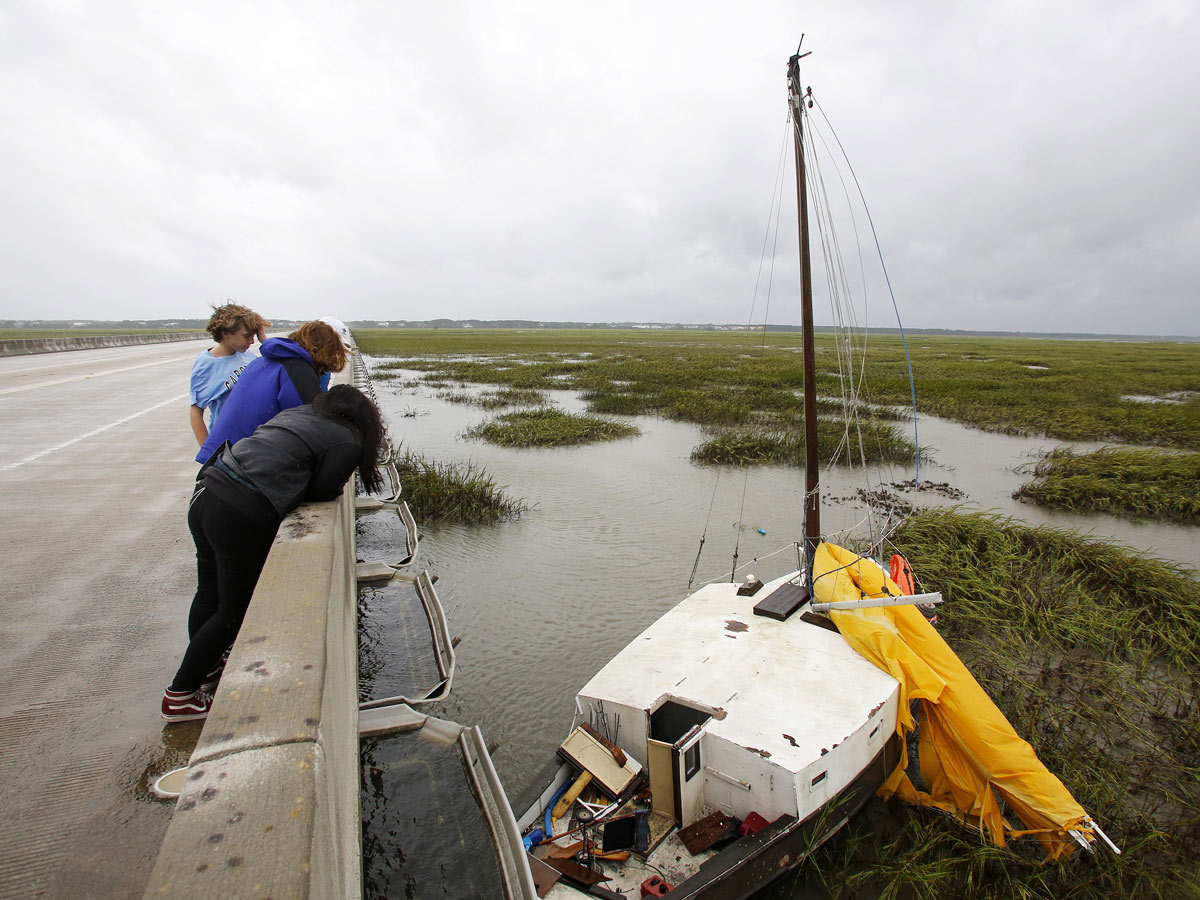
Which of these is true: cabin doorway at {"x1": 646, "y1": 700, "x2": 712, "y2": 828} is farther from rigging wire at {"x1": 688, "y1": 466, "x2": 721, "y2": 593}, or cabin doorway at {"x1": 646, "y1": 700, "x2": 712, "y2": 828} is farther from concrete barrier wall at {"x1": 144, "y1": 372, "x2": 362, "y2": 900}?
rigging wire at {"x1": 688, "y1": 466, "x2": 721, "y2": 593}

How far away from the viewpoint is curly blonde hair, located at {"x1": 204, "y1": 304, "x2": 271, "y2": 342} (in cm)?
441

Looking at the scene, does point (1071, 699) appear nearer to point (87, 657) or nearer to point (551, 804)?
point (551, 804)

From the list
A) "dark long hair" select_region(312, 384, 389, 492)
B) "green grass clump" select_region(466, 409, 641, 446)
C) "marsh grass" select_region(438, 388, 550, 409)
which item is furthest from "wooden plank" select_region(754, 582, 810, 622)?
"marsh grass" select_region(438, 388, 550, 409)

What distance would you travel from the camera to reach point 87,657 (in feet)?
12.5

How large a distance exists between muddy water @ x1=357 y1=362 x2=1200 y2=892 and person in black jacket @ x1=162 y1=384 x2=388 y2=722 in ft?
4.98

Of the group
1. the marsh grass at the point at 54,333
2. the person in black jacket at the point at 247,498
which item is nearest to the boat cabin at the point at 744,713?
the person in black jacket at the point at 247,498

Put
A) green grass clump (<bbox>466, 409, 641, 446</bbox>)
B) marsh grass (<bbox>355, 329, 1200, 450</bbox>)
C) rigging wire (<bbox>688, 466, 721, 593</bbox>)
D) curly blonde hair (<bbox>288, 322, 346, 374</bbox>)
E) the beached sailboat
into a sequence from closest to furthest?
the beached sailboat → curly blonde hair (<bbox>288, 322, 346, 374</bbox>) → rigging wire (<bbox>688, 466, 721, 593</bbox>) → green grass clump (<bbox>466, 409, 641, 446</bbox>) → marsh grass (<bbox>355, 329, 1200, 450</bbox>)

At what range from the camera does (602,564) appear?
8.84 meters

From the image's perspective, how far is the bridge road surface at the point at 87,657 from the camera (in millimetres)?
2383

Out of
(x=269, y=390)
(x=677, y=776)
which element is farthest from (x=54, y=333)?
(x=677, y=776)

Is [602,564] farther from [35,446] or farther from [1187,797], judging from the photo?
[35,446]

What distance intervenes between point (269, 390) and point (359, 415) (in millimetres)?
755

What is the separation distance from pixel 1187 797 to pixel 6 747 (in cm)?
756

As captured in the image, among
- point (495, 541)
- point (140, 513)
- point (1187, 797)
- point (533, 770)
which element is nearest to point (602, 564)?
point (495, 541)
